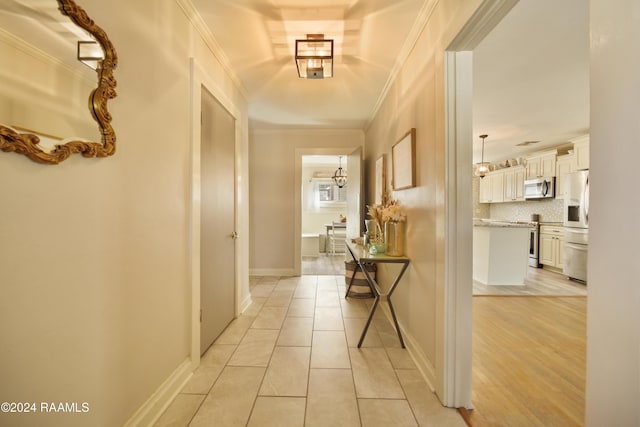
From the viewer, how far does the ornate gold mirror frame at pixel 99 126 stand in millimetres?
845

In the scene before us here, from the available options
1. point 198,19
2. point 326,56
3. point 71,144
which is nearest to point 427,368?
point 71,144

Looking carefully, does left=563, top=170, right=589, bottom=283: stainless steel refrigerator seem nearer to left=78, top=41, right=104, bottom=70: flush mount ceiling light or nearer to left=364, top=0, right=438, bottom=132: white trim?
left=364, top=0, right=438, bottom=132: white trim

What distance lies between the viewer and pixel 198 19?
1.97m

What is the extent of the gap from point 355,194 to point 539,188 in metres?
4.34

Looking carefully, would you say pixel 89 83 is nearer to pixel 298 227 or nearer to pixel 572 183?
pixel 298 227

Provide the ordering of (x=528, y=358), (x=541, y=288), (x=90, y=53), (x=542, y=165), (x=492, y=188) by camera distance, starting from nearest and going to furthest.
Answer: (x=90, y=53)
(x=528, y=358)
(x=541, y=288)
(x=542, y=165)
(x=492, y=188)

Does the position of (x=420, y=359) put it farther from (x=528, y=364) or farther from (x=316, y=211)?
(x=316, y=211)

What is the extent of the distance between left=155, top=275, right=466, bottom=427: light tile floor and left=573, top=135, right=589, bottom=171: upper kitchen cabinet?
15.9ft

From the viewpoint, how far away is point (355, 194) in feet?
14.3

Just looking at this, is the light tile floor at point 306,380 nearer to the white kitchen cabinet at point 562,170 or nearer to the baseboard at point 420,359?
the baseboard at point 420,359

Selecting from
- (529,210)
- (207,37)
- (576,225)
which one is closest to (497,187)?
(529,210)

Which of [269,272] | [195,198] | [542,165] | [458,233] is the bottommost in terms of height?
[269,272]

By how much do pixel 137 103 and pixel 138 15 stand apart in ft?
1.49

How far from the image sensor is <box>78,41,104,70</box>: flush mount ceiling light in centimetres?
108
